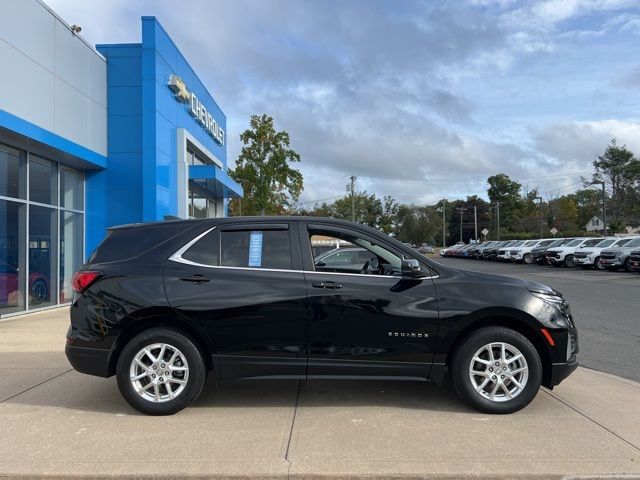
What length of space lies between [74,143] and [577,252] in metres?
25.3

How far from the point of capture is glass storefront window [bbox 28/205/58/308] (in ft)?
38.2

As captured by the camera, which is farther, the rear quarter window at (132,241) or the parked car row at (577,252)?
the parked car row at (577,252)

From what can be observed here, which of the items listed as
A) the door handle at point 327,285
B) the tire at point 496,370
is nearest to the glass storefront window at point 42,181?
the door handle at point 327,285

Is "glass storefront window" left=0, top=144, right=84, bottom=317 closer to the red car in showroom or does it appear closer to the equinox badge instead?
the red car in showroom

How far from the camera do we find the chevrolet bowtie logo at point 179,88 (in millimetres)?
15445

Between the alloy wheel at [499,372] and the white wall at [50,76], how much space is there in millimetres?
9402

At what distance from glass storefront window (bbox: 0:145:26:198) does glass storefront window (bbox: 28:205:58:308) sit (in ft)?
1.88

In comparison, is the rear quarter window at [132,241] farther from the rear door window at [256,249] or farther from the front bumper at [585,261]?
the front bumper at [585,261]

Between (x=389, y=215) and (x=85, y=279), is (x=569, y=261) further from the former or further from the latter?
(x=389, y=215)

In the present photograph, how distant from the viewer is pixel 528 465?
362 cm

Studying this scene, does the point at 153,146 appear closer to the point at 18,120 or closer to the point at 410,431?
the point at 18,120

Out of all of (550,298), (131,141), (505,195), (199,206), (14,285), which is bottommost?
(14,285)

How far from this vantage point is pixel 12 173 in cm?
1093

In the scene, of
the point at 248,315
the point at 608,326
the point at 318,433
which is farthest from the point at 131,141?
the point at 608,326
